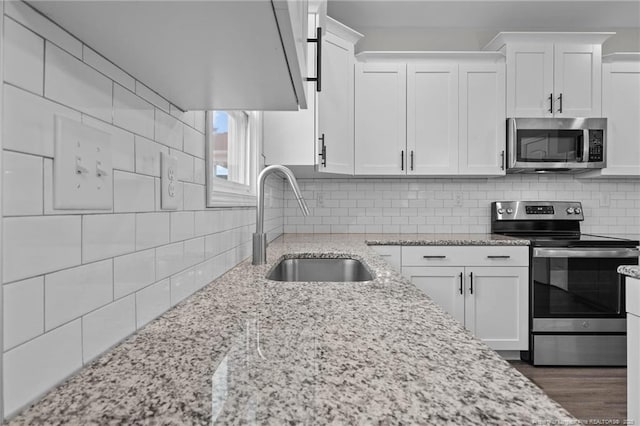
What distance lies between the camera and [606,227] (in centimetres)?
310

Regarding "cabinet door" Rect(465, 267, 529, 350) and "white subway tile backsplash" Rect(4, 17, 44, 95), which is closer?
"white subway tile backsplash" Rect(4, 17, 44, 95)

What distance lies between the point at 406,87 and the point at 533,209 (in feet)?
4.63

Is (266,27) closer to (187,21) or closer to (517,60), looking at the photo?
(187,21)

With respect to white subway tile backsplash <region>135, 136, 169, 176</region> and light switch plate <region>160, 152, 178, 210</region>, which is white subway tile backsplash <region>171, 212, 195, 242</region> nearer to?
light switch plate <region>160, 152, 178, 210</region>

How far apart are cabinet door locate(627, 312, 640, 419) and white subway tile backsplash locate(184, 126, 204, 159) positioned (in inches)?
62.6

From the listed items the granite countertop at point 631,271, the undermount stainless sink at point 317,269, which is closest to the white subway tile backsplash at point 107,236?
the undermount stainless sink at point 317,269

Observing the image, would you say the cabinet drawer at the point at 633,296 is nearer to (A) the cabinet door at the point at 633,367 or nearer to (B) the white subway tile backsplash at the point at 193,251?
(A) the cabinet door at the point at 633,367

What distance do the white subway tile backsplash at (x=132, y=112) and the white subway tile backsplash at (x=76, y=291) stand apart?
0.24m

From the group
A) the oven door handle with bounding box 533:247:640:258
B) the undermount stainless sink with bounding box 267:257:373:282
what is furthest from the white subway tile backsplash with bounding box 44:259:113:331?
the oven door handle with bounding box 533:247:640:258

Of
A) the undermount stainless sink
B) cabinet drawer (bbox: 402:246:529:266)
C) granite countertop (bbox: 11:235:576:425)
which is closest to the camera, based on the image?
granite countertop (bbox: 11:235:576:425)

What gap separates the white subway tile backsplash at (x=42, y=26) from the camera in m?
0.42

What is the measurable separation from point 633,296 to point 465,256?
3.86 ft

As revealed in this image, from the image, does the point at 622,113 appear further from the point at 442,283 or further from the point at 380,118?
the point at 442,283

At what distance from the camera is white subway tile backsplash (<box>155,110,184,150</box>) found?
793mm
